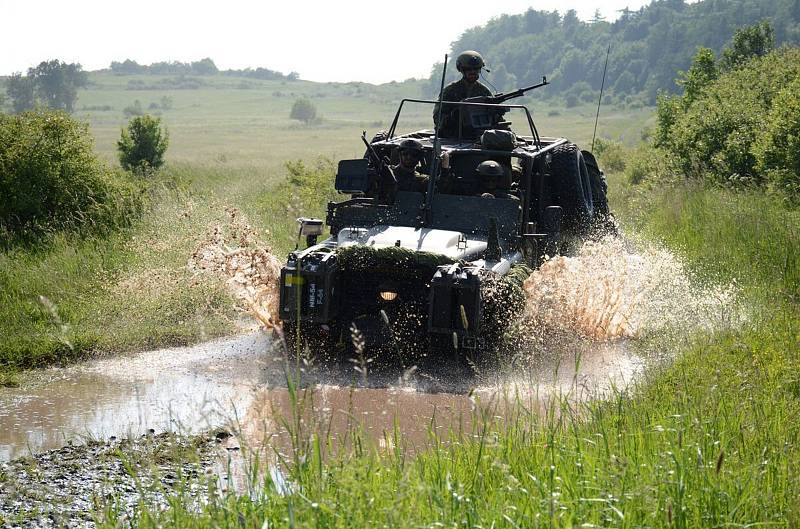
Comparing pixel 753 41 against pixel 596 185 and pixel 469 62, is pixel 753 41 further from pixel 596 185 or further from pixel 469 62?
pixel 469 62

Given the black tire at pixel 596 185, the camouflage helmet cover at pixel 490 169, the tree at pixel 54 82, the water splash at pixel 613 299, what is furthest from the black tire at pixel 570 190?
the tree at pixel 54 82

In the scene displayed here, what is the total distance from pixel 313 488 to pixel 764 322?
5912 millimetres

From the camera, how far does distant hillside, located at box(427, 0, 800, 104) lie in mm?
101500

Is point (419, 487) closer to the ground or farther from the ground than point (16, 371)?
farther from the ground

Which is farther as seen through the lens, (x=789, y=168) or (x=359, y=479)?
(x=789, y=168)

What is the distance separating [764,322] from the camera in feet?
30.5

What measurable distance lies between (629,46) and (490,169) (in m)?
105

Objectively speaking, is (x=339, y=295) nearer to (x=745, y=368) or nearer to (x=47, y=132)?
(x=745, y=368)

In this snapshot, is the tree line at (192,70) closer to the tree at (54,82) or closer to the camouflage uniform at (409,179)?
the tree at (54,82)

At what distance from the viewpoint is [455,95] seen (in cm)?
1238

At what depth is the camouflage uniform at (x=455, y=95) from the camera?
12.0 metres

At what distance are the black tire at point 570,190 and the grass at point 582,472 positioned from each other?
166 inches

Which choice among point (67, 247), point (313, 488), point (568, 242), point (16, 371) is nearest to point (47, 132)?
point (67, 247)

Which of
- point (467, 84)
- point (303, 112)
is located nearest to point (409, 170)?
point (467, 84)
